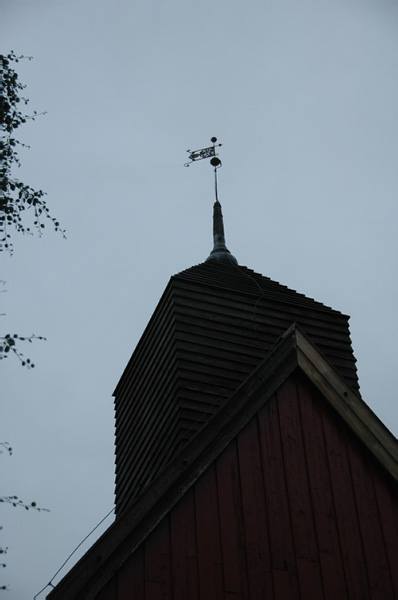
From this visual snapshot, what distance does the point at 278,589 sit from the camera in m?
7.03

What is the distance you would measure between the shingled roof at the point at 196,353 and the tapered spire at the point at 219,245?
1511mm

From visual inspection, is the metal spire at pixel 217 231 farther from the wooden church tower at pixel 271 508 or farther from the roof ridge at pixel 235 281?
the wooden church tower at pixel 271 508

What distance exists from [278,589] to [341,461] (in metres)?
1.59

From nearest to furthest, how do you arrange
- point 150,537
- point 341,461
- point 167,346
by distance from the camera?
point 150,537
point 341,461
point 167,346

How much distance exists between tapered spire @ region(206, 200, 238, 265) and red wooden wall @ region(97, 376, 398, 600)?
9328 millimetres

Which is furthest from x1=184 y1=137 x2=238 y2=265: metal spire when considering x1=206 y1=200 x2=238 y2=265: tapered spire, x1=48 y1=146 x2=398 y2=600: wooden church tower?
x1=48 y1=146 x2=398 y2=600: wooden church tower

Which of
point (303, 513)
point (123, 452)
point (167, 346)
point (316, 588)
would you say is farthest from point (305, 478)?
point (123, 452)

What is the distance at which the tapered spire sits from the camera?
1758 centimetres

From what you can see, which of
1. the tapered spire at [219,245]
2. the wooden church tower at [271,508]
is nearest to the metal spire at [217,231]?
the tapered spire at [219,245]

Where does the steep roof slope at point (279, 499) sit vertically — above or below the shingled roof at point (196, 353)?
below

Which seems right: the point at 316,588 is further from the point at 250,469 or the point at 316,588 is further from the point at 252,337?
the point at 252,337

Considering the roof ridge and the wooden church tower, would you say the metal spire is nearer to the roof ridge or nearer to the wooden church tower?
the roof ridge

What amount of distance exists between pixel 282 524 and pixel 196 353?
19.1 feet

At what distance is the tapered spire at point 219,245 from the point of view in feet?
57.7
